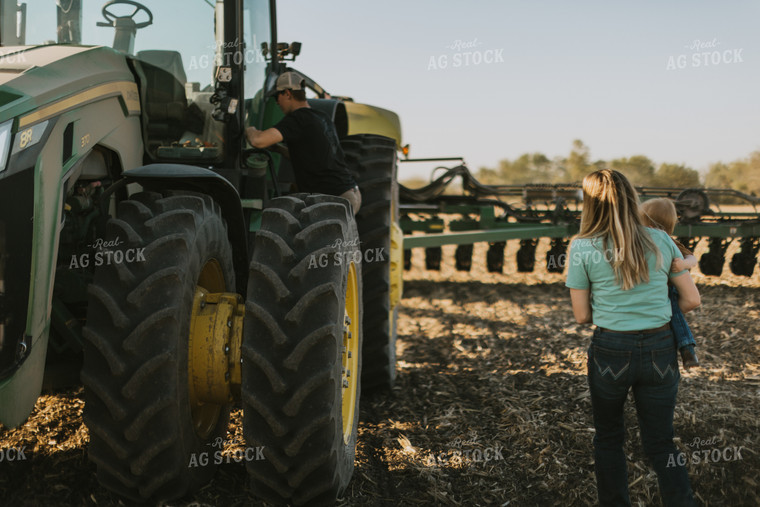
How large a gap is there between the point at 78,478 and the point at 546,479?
92.2 inches

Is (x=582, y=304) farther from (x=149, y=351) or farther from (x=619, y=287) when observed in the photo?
(x=149, y=351)

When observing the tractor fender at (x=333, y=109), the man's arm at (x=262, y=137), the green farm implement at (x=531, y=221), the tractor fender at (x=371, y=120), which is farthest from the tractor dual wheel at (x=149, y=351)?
the green farm implement at (x=531, y=221)

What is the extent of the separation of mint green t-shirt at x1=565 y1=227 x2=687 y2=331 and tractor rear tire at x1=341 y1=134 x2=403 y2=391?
5.83ft

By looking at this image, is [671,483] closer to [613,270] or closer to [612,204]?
[613,270]

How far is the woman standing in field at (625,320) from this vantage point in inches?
109

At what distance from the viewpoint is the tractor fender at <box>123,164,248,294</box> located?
283 cm

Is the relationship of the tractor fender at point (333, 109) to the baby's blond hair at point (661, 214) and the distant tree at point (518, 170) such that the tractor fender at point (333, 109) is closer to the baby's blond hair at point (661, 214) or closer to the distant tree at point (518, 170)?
the baby's blond hair at point (661, 214)

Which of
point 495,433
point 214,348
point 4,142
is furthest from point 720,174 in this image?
point 4,142

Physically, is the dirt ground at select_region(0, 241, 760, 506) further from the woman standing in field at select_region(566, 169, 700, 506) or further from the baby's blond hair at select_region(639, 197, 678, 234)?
the baby's blond hair at select_region(639, 197, 678, 234)

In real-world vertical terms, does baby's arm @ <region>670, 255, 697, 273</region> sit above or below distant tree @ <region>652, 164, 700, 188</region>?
below

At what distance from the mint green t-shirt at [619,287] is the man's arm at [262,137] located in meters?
1.89

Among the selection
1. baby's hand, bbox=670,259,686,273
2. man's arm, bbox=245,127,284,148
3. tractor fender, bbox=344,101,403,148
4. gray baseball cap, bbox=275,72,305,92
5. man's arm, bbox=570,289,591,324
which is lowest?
man's arm, bbox=570,289,591,324

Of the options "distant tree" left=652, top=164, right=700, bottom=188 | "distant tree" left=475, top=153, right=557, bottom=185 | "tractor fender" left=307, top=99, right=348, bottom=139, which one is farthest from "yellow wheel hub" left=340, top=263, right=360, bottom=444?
"distant tree" left=475, top=153, right=557, bottom=185

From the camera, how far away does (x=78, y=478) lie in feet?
10.6
